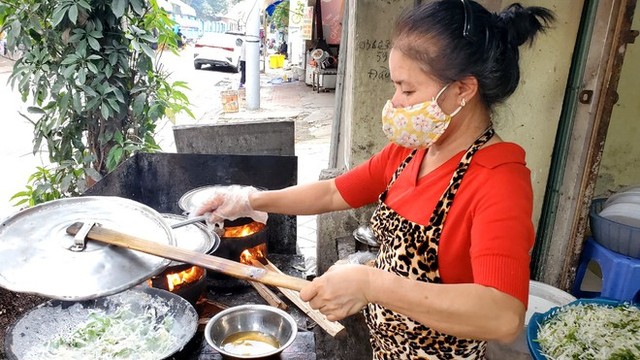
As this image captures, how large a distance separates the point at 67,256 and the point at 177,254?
0.41 m

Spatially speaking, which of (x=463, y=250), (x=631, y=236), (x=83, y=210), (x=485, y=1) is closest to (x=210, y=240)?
(x=83, y=210)

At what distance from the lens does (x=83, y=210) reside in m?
2.07

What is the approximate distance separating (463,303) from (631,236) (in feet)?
9.02

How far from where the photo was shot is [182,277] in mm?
3201

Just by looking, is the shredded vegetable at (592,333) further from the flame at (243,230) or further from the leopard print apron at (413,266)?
the flame at (243,230)

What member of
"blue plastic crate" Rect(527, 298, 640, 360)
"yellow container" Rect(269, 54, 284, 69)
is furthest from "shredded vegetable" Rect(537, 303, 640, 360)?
"yellow container" Rect(269, 54, 284, 69)

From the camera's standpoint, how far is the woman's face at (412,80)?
1671 mm

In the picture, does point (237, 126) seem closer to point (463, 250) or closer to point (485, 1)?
point (485, 1)

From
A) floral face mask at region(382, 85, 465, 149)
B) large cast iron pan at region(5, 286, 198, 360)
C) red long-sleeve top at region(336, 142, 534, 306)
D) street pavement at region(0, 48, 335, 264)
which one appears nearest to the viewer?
red long-sleeve top at region(336, 142, 534, 306)

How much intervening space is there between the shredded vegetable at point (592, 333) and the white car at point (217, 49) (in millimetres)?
21547

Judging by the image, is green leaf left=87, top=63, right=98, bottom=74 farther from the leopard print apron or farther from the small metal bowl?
the leopard print apron

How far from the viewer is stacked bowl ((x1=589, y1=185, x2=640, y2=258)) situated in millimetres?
3445

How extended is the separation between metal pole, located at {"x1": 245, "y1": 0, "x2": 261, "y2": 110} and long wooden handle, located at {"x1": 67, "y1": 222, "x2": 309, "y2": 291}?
1123 centimetres

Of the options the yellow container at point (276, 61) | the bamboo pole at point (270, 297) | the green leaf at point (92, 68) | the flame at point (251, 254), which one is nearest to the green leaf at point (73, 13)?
the green leaf at point (92, 68)
